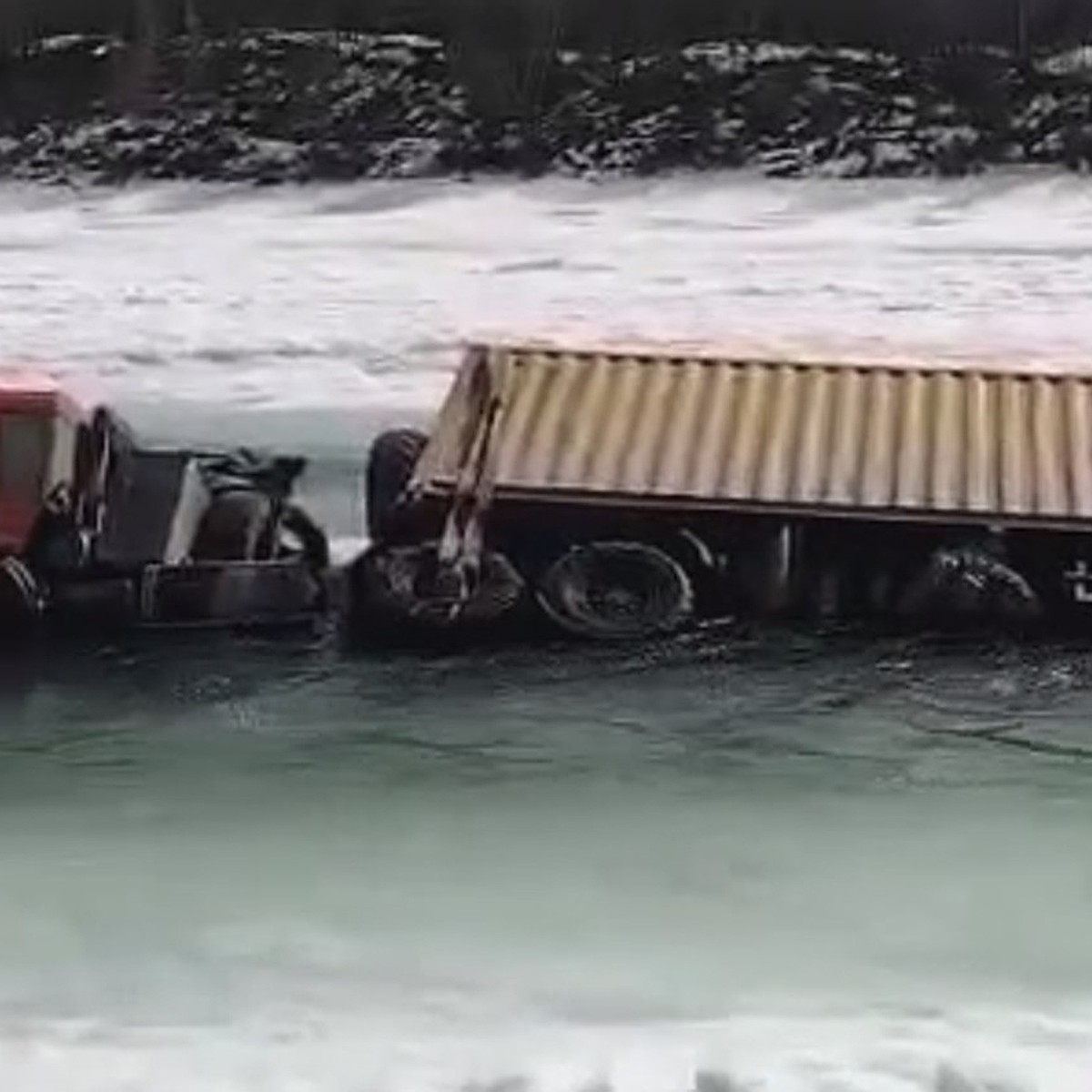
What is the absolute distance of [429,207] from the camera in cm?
2230

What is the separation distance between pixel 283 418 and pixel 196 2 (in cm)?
1234

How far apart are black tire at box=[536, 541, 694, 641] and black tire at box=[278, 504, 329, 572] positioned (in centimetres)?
108

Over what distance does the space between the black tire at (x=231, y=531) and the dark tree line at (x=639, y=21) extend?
15517 mm

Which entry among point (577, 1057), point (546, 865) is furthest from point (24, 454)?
point (577, 1057)

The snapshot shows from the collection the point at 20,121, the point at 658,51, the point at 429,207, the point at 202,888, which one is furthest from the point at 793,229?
the point at 202,888

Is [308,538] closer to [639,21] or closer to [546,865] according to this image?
[546,865]

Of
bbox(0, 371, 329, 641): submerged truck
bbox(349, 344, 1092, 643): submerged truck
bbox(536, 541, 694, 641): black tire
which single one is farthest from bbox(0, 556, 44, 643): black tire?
bbox(536, 541, 694, 641): black tire

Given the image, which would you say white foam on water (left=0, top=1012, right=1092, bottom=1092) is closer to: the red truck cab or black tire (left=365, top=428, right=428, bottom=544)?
→ the red truck cab

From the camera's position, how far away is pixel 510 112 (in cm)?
2467

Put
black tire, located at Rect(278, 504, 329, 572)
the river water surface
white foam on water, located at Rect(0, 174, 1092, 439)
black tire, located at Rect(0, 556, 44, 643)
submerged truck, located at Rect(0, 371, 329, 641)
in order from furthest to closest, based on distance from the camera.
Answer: white foam on water, located at Rect(0, 174, 1092, 439)
black tire, located at Rect(278, 504, 329, 572)
submerged truck, located at Rect(0, 371, 329, 641)
black tire, located at Rect(0, 556, 44, 643)
the river water surface

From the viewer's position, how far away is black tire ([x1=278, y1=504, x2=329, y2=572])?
1135 cm

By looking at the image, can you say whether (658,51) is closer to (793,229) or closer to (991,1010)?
(793,229)

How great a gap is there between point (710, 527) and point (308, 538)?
75.0 inches

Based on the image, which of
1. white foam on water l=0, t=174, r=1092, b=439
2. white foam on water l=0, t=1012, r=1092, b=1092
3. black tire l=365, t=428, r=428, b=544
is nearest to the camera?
white foam on water l=0, t=1012, r=1092, b=1092
